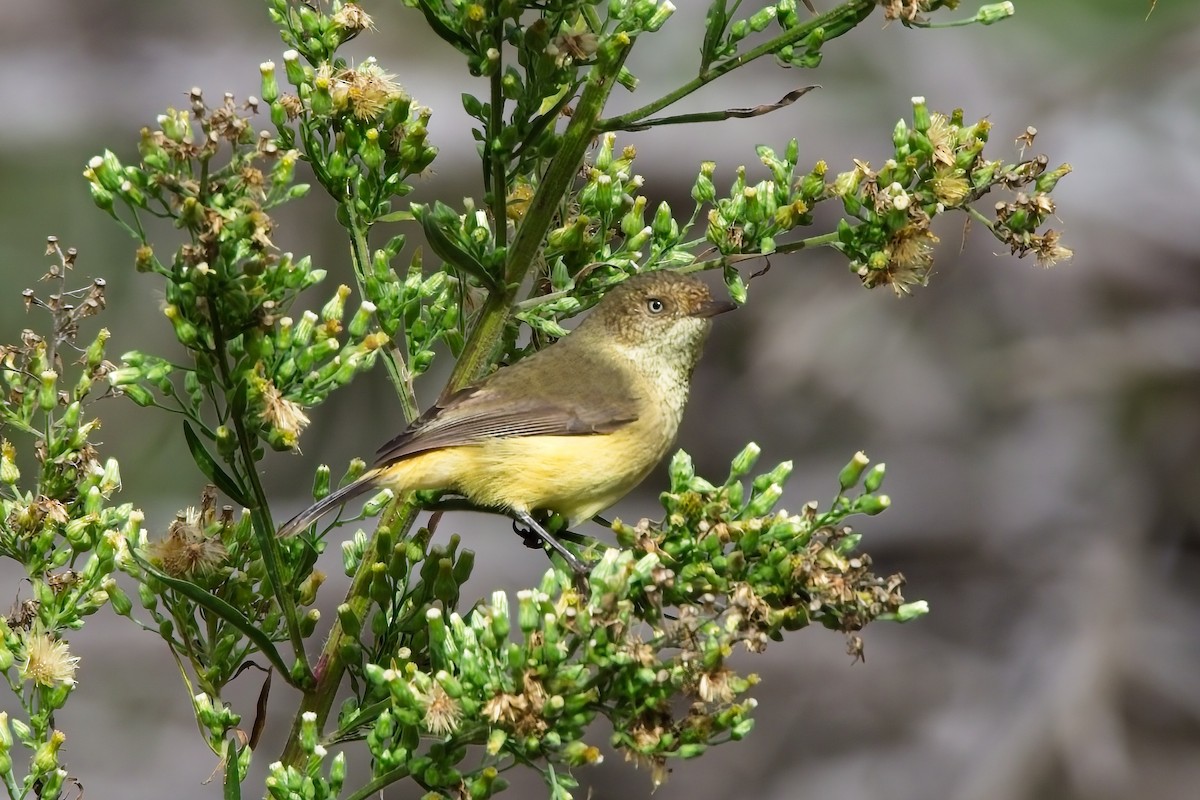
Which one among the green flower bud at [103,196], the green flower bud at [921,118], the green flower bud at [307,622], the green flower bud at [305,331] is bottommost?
the green flower bud at [307,622]

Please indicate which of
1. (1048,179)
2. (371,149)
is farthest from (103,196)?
(1048,179)

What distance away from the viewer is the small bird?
3.48m

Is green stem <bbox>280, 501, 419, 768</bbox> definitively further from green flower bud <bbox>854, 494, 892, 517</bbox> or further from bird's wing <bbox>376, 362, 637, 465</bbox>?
green flower bud <bbox>854, 494, 892, 517</bbox>

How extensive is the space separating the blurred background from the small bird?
14.6 ft

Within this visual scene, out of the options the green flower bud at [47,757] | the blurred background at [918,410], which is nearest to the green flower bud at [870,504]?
the green flower bud at [47,757]

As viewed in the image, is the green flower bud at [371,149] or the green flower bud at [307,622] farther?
the green flower bud at [371,149]

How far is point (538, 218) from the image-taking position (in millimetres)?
3105

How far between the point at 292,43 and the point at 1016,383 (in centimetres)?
637

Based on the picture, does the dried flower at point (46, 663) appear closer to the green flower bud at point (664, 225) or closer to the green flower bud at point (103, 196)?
the green flower bud at point (103, 196)

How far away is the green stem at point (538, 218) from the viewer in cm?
303

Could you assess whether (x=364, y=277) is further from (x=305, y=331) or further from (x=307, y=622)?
(x=307, y=622)

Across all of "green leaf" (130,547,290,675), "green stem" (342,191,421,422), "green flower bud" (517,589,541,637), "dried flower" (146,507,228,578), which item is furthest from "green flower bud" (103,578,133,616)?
"green flower bud" (517,589,541,637)

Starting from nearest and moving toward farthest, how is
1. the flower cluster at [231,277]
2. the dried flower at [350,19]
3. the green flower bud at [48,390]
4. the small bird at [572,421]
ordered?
the flower cluster at [231,277] < the green flower bud at [48,390] < the dried flower at [350,19] < the small bird at [572,421]

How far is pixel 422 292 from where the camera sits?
3.31 meters
